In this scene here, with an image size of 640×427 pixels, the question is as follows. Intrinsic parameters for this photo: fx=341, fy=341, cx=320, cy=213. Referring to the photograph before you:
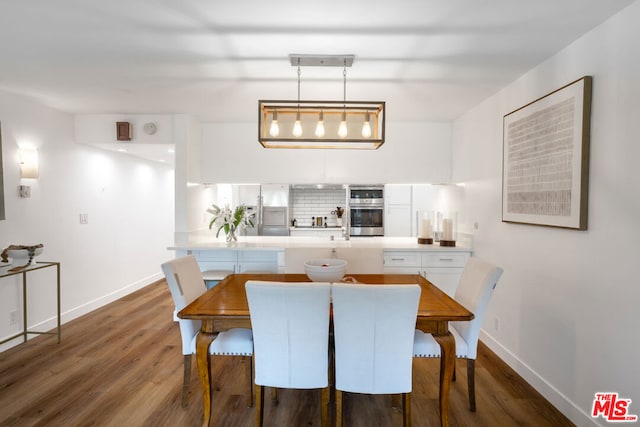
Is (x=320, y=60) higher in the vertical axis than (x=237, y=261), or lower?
higher

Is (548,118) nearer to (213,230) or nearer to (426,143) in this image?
(426,143)

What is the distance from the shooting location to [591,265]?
1.96 metres

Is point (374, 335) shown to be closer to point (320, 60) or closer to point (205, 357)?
point (205, 357)

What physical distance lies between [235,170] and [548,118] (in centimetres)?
317

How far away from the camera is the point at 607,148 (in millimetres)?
1860

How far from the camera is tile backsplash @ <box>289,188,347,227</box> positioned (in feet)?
20.4

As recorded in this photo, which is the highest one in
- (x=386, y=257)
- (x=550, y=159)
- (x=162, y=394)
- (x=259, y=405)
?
(x=550, y=159)

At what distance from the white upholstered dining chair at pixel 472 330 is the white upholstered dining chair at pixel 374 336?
356 millimetres

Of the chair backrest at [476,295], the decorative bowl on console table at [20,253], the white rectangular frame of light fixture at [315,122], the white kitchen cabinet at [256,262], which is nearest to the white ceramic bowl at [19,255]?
the decorative bowl on console table at [20,253]

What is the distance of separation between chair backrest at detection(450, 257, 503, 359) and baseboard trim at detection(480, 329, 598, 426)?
0.61m

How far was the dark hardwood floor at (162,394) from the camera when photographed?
2.10 metres

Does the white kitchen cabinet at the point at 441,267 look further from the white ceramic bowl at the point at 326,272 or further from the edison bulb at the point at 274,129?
the edison bulb at the point at 274,129

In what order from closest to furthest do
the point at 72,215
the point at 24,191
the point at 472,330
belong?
the point at 472,330
the point at 24,191
the point at 72,215

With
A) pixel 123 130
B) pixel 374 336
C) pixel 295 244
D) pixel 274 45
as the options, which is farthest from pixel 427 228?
pixel 123 130
